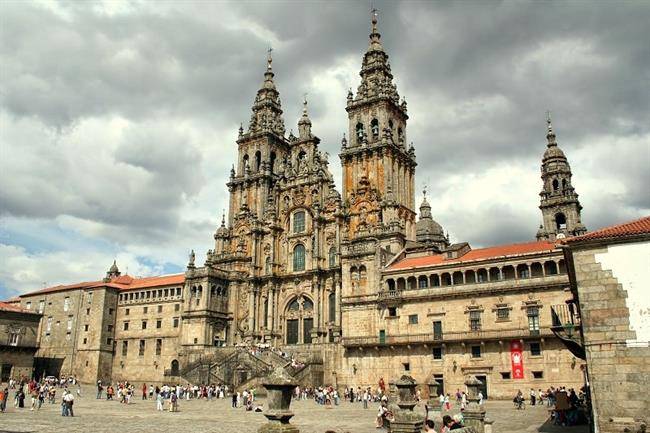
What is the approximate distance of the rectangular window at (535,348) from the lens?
4428 cm

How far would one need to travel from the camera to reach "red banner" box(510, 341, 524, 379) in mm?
44719

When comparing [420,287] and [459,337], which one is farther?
[420,287]

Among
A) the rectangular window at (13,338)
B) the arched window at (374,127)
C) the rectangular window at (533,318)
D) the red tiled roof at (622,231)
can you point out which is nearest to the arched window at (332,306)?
the arched window at (374,127)

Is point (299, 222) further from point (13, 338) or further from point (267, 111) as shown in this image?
point (13, 338)

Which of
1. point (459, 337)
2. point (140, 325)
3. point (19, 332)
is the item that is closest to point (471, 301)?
point (459, 337)

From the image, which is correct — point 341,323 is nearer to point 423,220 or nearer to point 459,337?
point 459,337

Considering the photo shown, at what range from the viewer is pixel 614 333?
20484 mm

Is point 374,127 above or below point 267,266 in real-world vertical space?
above

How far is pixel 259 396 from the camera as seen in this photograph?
155 feet

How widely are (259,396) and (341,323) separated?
1374 centimetres

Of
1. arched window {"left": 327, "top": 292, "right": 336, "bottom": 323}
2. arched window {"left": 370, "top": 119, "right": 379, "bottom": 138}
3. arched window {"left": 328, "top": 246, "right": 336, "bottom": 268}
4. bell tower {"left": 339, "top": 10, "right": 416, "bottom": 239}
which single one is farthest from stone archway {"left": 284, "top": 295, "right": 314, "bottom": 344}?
arched window {"left": 370, "top": 119, "right": 379, "bottom": 138}

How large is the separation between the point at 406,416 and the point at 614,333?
869 cm

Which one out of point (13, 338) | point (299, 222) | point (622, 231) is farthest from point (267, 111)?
point (622, 231)

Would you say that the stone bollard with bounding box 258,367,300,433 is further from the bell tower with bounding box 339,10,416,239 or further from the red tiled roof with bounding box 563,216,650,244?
the bell tower with bounding box 339,10,416,239
